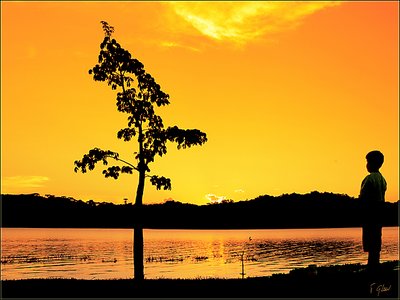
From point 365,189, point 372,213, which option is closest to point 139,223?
point 365,189

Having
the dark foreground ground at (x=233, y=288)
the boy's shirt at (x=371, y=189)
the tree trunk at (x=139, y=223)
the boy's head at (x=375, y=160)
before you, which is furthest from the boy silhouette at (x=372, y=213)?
the tree trunk at (x=139, y=223)

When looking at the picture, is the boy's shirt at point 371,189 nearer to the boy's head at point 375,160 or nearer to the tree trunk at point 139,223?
the boy's head at point 375,160

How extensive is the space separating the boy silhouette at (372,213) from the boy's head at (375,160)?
0.54ft

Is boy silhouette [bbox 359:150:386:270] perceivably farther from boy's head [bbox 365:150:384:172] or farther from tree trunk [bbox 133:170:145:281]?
tree trunk [bbox 133:170:145:281]

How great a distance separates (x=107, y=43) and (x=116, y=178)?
7.03 metres

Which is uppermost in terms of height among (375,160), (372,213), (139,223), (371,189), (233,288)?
(375,160)

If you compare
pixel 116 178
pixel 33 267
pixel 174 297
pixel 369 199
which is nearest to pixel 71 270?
pixel 33 267

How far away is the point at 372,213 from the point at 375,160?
1713 millimetres

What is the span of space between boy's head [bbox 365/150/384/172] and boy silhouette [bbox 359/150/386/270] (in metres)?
0.16

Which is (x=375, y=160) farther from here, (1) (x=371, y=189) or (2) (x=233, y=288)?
(2) (x=233, y=288)

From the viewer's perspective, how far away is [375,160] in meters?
18.7

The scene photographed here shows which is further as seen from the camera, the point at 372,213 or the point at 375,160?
the point at 375,160

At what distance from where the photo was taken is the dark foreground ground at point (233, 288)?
1988 cm

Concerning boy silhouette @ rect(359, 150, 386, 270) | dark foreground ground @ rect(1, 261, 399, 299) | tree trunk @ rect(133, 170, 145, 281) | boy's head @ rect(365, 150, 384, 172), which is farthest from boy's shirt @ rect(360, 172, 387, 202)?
tree trunk @ rect(133, 170, 145, 281)
